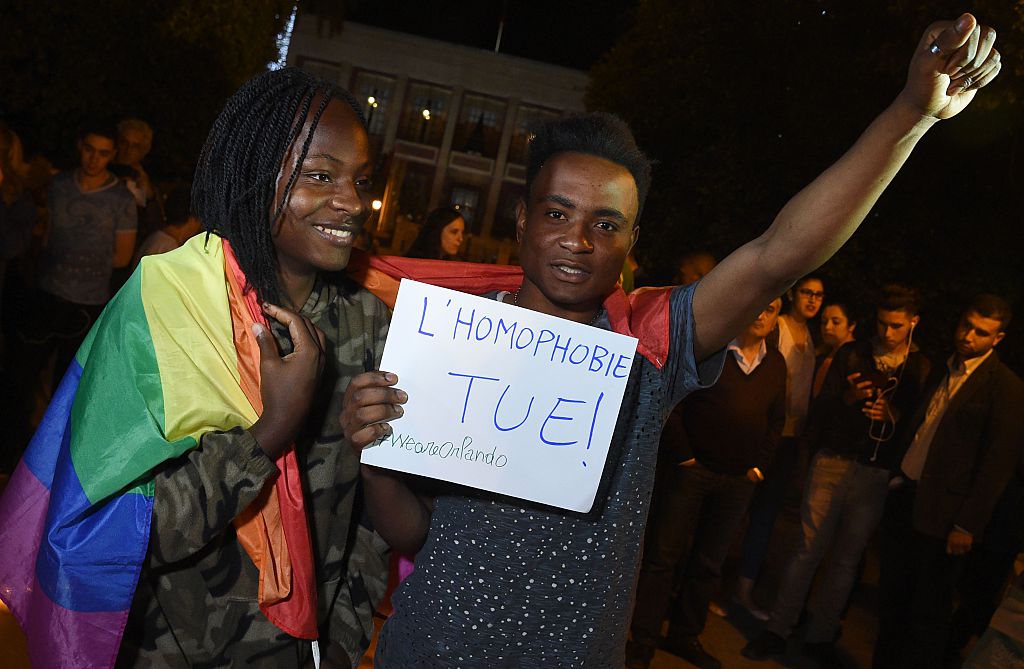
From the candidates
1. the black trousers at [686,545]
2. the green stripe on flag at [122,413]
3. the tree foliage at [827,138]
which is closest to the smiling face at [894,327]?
the black trousers at [686,545]

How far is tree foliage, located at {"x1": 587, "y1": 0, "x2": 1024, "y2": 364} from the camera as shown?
8.65 m

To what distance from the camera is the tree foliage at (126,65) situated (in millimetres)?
13586

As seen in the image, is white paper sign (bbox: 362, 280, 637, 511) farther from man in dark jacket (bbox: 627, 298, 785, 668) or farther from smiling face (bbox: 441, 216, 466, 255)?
smiling face (bbox: 441, 216, 466, 255)

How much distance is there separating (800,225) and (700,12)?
1250 cm

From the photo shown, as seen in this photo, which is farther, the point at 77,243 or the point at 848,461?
the point at 77,243

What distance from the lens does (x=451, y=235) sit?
5.70 meters

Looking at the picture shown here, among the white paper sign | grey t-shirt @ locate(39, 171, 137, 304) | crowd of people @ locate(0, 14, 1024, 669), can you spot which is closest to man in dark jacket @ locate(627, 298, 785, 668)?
crowd of people @ locate(0, 14, 1024, 669)

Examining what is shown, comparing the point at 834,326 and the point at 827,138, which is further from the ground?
the point at 827,138

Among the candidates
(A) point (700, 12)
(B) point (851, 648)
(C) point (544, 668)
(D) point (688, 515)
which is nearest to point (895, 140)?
(C) point (544, 668)

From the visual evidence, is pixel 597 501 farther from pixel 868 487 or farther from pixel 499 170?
pixel 499 170

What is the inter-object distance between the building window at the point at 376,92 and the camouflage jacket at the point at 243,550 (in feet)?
162

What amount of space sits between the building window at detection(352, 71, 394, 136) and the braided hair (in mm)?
49233

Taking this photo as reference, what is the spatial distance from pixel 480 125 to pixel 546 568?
4952cm

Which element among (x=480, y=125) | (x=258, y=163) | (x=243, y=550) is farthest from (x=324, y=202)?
(x=480, y=125)
